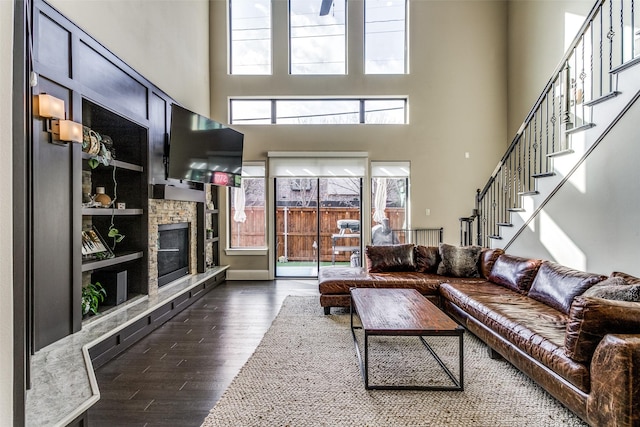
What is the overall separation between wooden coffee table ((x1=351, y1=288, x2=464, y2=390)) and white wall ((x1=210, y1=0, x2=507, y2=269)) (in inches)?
136

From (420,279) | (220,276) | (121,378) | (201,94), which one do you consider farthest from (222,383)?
(201,94)

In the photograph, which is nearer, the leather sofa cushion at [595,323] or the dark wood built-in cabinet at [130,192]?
the leather sofa cushion at [595,323]

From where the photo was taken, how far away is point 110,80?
10.9 ft

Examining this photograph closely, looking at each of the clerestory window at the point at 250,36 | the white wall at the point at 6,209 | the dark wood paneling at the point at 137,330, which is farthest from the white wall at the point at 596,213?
the clerestory window at the point at 250,36

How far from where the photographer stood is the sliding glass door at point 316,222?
6406 millimetres

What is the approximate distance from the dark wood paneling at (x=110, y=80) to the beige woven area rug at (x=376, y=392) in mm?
2904

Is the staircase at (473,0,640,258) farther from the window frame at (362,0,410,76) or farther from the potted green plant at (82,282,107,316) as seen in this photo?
the potted green plant at (82,282,107,316)

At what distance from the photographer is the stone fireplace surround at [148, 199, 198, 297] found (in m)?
4.05

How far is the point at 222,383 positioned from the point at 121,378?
0.81 metres

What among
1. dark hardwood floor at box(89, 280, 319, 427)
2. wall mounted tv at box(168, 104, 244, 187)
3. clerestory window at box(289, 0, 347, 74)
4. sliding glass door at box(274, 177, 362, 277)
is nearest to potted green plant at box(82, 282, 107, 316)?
dark hardwood floor at box(89, 280, 319, 427)

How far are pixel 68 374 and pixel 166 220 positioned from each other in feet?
8.51

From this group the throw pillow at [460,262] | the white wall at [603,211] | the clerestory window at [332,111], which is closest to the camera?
the white wall at [603,211]

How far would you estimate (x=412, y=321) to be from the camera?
249 cm

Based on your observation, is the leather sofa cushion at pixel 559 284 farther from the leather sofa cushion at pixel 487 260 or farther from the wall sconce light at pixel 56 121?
the wall sconce light at pixel 56 121
